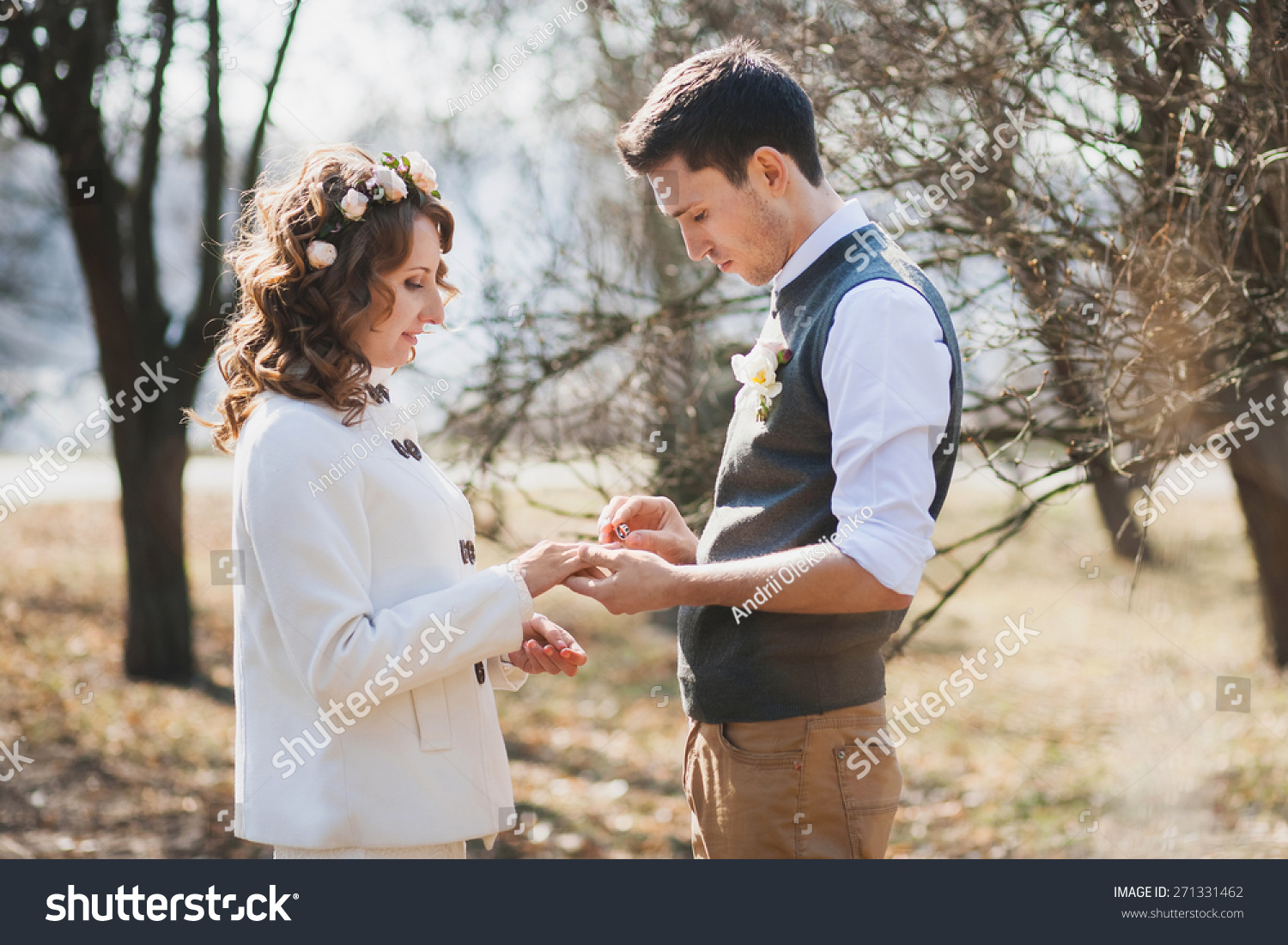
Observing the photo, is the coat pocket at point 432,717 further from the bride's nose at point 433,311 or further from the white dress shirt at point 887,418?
the white dress shirt at point 887,418

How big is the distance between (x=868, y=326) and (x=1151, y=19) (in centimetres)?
201

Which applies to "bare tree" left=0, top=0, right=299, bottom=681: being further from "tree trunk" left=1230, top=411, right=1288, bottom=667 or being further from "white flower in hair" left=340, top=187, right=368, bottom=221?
"tree trunk" left=1230, top=411, right=1288, bottom=667

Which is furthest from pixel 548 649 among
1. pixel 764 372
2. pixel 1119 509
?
pixel 1119 509

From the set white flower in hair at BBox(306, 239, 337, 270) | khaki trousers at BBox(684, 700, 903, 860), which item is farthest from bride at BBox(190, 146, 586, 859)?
khaki trousers at BBox(684, 700, 903, 860)

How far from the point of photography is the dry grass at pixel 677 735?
5738 millimetres

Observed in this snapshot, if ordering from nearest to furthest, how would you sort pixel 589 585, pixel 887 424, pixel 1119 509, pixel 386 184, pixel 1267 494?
pixel 887 424 → pixel 589 585 → pixel 386 184 → pixel 1267 494 → pixel 1119 509

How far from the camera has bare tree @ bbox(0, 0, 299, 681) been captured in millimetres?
6270

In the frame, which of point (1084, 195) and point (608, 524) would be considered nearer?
point (608, 524)

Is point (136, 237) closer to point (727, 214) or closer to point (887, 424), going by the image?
point (727, 214)

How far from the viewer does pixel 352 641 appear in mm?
1935

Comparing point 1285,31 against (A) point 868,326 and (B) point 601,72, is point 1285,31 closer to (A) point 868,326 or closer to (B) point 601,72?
(A) point 868,326

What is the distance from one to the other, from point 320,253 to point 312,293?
3.1 inches

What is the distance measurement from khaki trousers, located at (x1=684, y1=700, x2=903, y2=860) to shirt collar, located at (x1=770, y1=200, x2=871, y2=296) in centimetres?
88

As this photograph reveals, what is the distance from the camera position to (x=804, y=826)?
2137 mm
